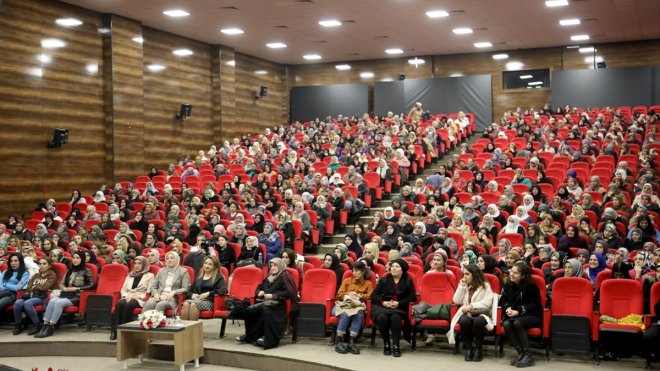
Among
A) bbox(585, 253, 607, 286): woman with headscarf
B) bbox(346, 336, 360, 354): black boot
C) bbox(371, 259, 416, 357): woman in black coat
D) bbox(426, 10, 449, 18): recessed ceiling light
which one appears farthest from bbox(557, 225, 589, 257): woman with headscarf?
bbox(426, 10, 449, 18): recessed ceiling light

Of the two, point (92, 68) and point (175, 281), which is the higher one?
point (92, 68)

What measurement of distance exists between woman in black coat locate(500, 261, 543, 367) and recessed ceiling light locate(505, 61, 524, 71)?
1444cm

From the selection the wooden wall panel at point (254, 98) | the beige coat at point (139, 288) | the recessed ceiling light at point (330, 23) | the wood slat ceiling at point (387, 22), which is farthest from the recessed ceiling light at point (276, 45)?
the beige coat at point (139, 288)

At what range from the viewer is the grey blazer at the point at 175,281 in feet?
26.4

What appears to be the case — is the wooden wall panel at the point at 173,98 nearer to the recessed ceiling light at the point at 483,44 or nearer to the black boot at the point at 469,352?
the recessed ceiling light at the point at 483,44

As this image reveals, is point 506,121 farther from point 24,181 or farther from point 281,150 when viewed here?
point 24,181

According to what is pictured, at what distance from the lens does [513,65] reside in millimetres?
20141

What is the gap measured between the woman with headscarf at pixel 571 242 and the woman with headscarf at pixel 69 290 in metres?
5.43

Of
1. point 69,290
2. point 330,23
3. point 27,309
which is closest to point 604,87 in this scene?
point 330,23

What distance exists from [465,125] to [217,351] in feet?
41.2

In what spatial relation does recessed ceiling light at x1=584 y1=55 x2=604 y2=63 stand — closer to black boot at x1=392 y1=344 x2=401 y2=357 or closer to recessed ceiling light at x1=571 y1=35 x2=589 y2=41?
recessed ceiling light at x1=571 y1=35 x2=589 y2=41

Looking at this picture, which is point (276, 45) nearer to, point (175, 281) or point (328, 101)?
point (328, 101)

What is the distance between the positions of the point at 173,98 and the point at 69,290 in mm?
9143

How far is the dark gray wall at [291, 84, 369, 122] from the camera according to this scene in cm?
2136
